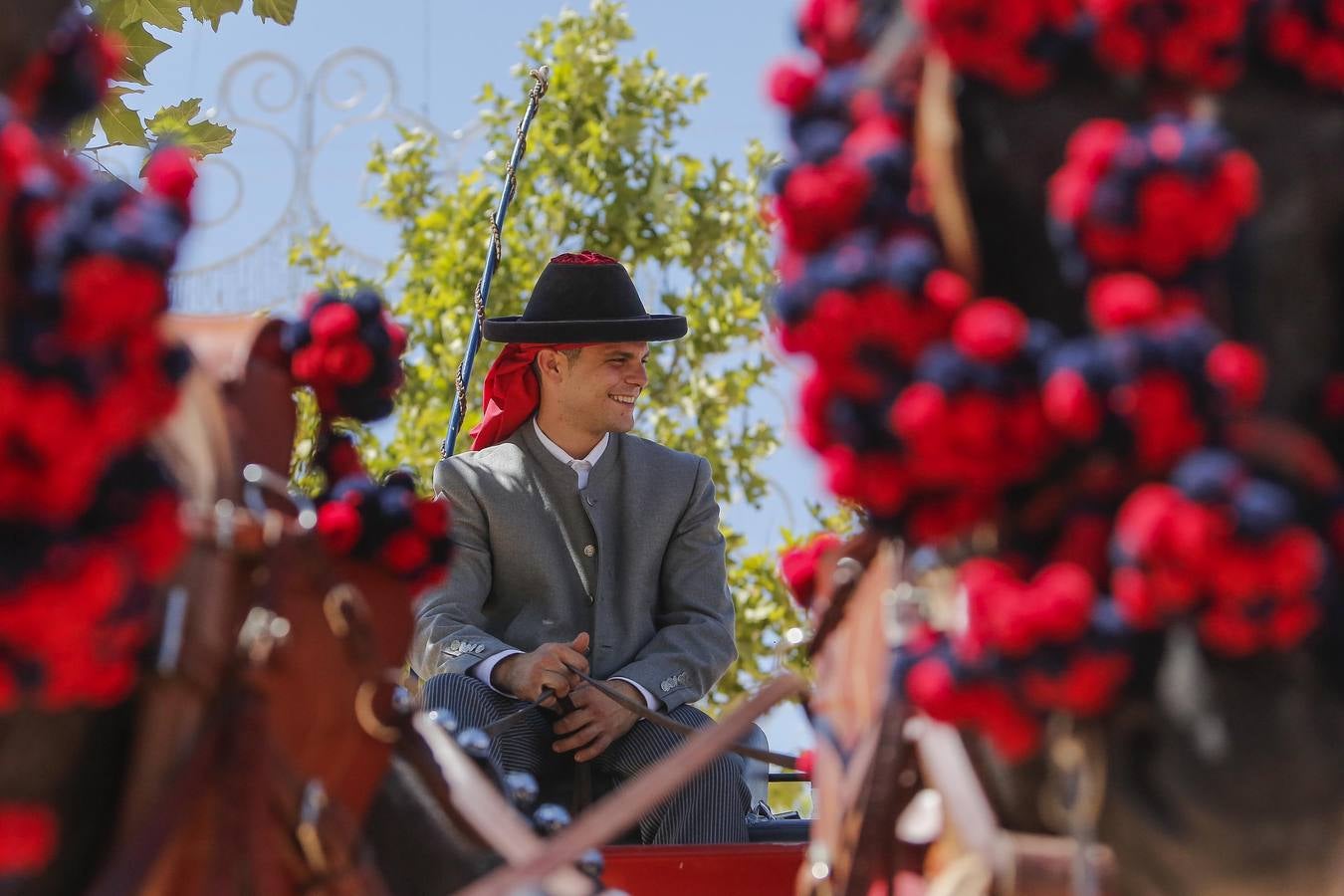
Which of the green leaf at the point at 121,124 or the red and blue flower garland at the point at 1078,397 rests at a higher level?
the green leaf at the point at 121,124

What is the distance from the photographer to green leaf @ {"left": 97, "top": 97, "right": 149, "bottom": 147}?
4.14 metres

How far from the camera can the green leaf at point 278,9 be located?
396cm

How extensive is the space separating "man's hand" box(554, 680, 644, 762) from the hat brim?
32.8 inches

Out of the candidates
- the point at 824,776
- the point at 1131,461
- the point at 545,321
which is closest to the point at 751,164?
the point at 545,321

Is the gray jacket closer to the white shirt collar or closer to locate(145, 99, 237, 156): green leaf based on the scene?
the white shirt collar

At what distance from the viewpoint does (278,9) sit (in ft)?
13.0

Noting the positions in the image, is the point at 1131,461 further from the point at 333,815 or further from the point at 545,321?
the point at 545,321

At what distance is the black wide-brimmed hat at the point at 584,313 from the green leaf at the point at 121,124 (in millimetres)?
989

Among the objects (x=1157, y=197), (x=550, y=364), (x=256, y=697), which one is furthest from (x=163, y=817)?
(x=550, y=364)

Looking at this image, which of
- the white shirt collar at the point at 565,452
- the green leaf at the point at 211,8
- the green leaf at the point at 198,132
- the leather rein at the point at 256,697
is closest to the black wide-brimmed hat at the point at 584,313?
the white shirt collar at the point at 565,452

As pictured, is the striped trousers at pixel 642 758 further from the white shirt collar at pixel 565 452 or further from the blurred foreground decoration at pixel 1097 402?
the blurred foreground decoration at pixel 1097 402

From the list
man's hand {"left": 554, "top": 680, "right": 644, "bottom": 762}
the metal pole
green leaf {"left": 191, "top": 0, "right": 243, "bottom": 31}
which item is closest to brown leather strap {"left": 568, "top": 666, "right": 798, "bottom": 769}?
man's hand {"left": 554, "top": 680, "right": 644, "bottom": 762}

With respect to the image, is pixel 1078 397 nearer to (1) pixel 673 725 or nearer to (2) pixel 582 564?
(1) pixel 673 725

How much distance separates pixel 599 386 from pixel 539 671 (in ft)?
2.62
